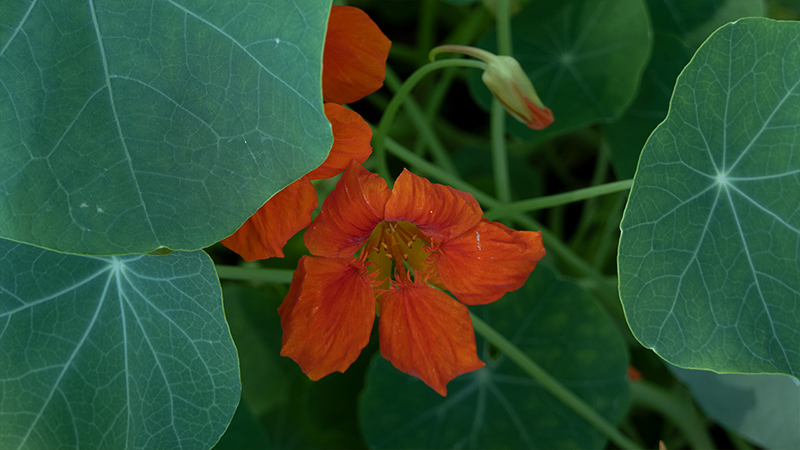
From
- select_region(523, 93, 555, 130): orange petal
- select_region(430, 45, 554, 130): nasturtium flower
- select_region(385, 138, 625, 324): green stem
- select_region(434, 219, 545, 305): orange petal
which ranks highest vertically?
select_region(430, 45, 554, 130): nasturtium flower

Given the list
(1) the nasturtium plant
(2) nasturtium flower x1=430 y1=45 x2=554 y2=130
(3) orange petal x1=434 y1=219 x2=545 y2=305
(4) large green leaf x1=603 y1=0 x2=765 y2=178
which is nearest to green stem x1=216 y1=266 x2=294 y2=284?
(1) the nasturtium plant

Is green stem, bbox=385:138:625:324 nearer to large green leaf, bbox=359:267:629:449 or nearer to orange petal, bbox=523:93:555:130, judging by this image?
large green leaf, bbox=359:267:629:449

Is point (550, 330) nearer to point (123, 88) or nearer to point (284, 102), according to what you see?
point (284, 102)

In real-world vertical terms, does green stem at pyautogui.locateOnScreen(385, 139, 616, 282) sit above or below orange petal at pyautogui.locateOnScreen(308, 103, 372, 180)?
below

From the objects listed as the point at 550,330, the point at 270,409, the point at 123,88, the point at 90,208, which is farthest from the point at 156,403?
the point at 550,330

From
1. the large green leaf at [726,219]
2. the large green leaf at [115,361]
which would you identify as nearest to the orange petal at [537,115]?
the large green leaf at [726,219]

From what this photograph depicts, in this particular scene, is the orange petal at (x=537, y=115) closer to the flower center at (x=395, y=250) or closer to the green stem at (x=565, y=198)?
the green stem at (x=565, y=198)
